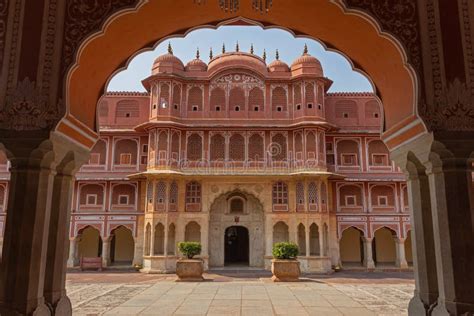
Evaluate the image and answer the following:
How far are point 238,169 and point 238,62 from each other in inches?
271

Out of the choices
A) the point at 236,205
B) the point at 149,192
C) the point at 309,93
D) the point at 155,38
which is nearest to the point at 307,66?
the point at 309,93

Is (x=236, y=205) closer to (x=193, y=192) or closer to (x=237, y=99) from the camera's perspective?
(x=193, y=192)

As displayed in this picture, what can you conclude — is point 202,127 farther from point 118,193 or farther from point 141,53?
point 141,53

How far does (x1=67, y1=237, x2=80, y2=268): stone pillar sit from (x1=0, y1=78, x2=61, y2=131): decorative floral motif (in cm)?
2066

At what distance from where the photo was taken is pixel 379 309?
9.37 meters

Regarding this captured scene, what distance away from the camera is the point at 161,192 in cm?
2328

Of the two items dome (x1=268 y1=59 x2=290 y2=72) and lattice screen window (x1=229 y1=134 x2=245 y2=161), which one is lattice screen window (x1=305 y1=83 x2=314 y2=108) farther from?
lattice screen window (x1=229 y1=134 x2=245 y2=161)

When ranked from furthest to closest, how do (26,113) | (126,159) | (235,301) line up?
(126,159), (235,301), (26,113)

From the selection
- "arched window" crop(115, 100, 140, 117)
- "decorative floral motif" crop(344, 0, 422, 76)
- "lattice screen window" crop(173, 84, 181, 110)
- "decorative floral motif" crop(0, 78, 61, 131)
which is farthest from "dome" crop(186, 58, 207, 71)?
"decorative floral motif" crop(0, 78, 61, 131)

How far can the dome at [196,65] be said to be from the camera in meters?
26.2

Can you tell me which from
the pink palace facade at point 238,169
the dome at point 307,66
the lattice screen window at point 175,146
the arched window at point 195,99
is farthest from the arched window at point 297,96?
the lattice screen window at point 175,146

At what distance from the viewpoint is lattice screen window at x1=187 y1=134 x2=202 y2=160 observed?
2420 centimetres

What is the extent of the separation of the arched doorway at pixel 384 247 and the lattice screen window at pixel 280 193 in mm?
7843

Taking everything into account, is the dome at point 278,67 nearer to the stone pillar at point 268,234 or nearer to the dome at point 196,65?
the dome at point 196,65
